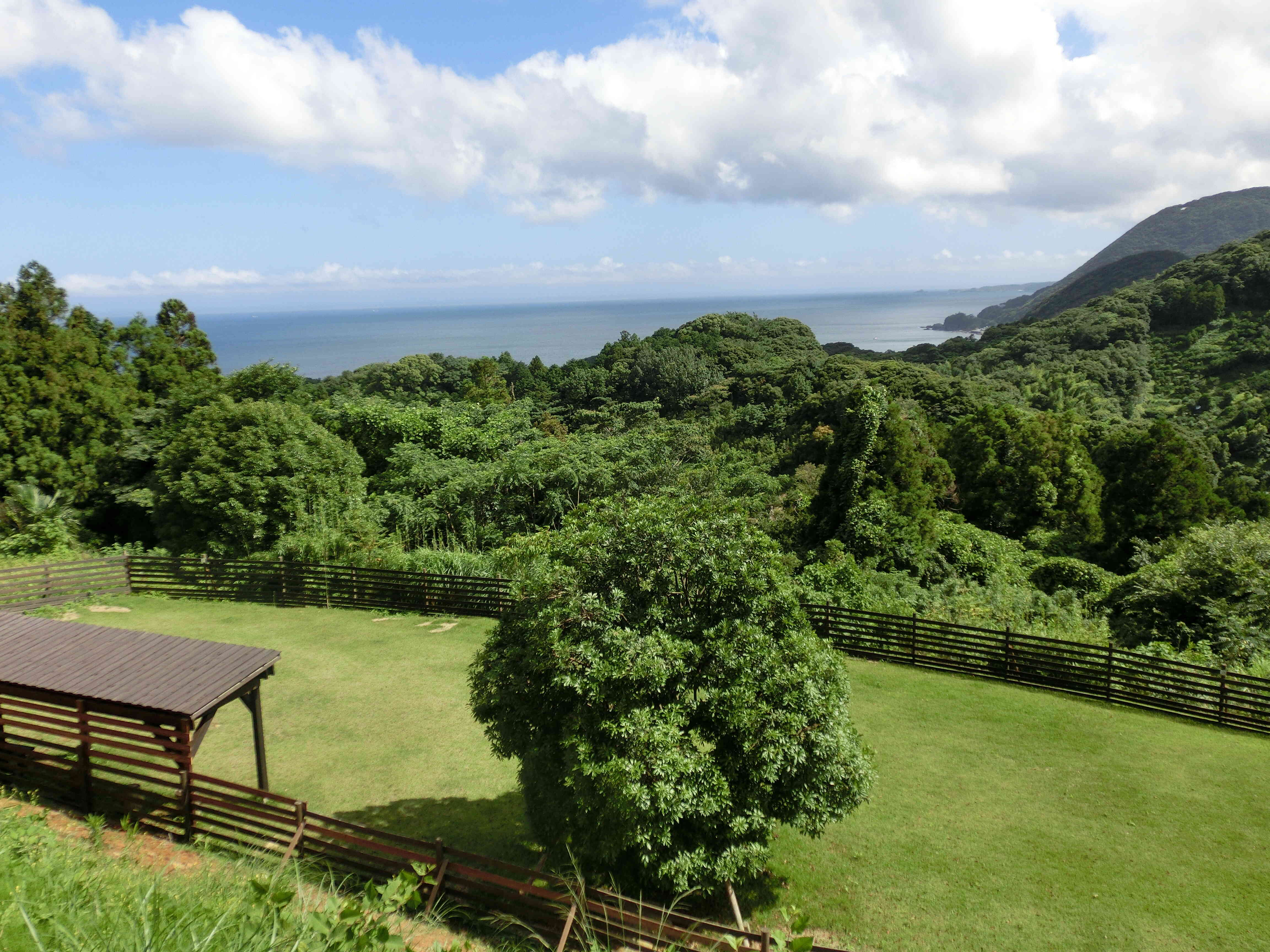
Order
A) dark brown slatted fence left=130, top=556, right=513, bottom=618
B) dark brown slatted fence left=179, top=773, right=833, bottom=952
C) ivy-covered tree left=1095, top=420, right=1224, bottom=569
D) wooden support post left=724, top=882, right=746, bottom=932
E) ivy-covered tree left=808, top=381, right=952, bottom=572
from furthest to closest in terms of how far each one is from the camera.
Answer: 1. ivy-covered tree left=1095, top=420, right=1224, bottom=569
2. ivy-covered tree left=808, top=381, right=952, bottom=572
3. dark brown slatted fence left=130, top=556, right=513, bottom=618
4. wooden support post left=724, top=882, right=746, bottom=932
5. dark brown slatted fence left=179, top=773, right=833, bottom=952

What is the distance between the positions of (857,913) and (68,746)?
798cm

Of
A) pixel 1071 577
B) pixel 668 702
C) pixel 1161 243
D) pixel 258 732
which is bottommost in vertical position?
pixel 1071 577

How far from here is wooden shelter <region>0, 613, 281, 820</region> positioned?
677cm

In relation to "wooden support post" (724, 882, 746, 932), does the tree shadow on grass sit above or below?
below

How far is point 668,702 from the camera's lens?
588 cm

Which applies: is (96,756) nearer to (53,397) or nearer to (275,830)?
(275,830)

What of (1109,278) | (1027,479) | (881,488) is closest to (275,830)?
(881,488)

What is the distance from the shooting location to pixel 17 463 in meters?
20.5

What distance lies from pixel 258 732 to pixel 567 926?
4.59 m

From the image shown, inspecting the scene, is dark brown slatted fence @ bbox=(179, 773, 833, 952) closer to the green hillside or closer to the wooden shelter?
the wooden shelter

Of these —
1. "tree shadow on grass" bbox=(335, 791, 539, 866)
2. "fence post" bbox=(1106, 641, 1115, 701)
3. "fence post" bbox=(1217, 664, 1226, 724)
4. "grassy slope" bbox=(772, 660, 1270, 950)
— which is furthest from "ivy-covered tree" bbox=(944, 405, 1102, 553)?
"tree shadow on grass" bbox=(335, 791, 539, 866)

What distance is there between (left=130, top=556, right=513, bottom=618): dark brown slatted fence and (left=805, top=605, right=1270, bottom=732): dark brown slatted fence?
734 centimetres

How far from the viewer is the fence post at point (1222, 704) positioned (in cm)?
995

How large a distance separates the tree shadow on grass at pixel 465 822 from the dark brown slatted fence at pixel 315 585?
700cm
